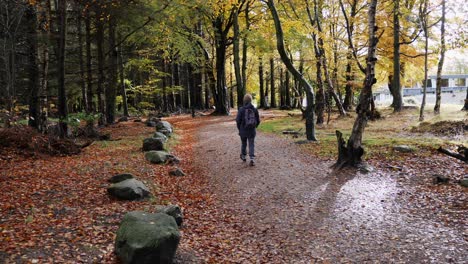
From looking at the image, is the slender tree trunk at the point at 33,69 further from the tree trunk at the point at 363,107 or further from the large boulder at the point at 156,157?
the tree trunk at the point at 363,107

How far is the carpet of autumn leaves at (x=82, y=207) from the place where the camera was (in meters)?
4.66

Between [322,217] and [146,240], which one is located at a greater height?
[146,240]

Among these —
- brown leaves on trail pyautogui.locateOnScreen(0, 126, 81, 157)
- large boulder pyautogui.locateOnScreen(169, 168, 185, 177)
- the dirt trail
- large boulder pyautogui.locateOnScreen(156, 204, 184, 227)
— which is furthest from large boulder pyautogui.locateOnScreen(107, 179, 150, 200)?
brown leaves on trail pyautogui.locateOnScreen(0, 126, 81, 157)

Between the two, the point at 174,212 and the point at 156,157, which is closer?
the point at 174,212

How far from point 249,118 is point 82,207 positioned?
511 centimetres

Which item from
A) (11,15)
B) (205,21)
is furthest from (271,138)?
(205,21)

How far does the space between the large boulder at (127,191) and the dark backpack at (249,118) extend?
370cm

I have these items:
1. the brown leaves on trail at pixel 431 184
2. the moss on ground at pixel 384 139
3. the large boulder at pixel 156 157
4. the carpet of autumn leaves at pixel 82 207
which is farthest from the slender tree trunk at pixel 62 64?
the brown leaves on trail at pixel 431 184

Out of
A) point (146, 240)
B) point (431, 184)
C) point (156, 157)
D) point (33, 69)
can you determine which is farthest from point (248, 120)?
point (33, 69)

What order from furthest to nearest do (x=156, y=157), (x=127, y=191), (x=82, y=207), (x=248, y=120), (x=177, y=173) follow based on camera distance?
(x=156, y=157) → (x=248, y=120) → (x=177, y=173) → (x=127, y=191) → (x=82, y=207)

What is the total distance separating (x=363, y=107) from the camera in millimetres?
9219

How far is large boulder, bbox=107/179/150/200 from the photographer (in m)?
6.99

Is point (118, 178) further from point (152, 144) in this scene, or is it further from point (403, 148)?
point (403, 148)

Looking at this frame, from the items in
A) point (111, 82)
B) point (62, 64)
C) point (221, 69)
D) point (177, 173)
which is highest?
point (221, 69)
